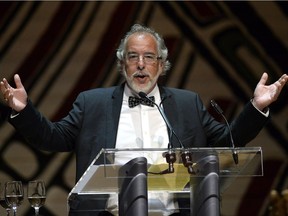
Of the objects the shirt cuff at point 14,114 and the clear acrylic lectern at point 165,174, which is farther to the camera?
the shirt cuff at point 14,114

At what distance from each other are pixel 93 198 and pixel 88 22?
8.44ft

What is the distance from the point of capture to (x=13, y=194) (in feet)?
11.8

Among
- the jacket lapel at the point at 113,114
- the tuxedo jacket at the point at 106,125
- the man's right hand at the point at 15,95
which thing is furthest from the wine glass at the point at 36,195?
the man's right hand at the point at 15,95

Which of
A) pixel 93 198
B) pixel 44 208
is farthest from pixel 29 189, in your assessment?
pixel 44 208

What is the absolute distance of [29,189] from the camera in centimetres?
372

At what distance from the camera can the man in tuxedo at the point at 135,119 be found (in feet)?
Answer: 10.9

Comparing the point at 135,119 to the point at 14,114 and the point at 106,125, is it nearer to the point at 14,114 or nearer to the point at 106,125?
the point at 106,125

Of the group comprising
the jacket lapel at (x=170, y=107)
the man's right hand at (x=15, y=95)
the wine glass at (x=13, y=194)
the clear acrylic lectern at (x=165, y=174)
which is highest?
the jacket lapel at (x=170, y=107)

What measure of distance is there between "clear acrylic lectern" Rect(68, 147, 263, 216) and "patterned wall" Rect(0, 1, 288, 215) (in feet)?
7.93

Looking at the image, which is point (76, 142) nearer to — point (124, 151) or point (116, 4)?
point (124, 151)

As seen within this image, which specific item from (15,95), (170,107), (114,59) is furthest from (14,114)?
(114,59)

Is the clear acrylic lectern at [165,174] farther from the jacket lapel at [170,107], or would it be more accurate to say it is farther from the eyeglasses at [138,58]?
the eyeglasses at [138,58]

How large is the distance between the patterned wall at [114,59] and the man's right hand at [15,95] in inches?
83.9

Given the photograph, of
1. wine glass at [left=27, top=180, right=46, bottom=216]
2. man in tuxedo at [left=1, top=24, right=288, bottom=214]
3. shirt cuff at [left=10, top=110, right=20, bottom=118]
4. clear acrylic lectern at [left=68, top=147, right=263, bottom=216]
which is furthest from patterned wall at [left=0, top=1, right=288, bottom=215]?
clear acrylic lectern at [left=68, top=147, right=263, bottom=216]
